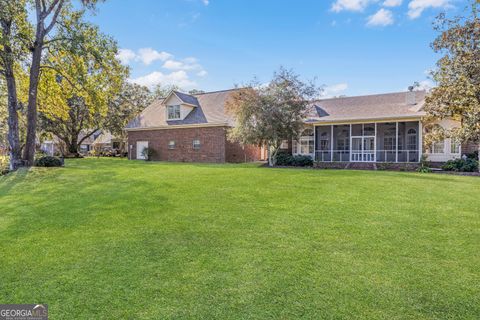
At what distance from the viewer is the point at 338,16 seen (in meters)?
16.6

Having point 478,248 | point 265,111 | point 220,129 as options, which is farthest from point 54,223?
point 220,129

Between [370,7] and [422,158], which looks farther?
[422,158]

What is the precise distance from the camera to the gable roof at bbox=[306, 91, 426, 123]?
20.1m

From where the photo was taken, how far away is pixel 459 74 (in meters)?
13.5

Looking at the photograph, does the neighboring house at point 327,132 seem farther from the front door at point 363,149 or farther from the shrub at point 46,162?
the shrub at point 46,162

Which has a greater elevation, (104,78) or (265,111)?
(104,78)

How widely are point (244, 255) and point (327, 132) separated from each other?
2023 cm

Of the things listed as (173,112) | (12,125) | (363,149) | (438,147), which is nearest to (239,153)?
(173,112)

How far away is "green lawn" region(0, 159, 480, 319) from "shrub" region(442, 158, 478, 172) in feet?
31.4

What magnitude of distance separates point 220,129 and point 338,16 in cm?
1125

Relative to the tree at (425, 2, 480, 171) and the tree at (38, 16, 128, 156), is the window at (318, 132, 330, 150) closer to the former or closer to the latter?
the tree at (425, 2, 480, 171)

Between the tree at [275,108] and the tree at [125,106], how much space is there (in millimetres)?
21487

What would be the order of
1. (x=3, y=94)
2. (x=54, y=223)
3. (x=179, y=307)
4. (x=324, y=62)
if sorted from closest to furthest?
(x=179, y=307)
(x=54, y=223)
(x=324, y=62)
(x=3, y=94)

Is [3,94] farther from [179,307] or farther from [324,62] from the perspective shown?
[179,307]
